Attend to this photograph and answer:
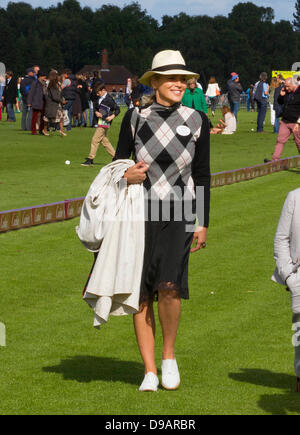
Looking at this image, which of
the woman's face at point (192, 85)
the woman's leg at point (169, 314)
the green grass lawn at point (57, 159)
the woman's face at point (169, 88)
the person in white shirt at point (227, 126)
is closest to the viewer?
the woman's leg at point (169, 314)

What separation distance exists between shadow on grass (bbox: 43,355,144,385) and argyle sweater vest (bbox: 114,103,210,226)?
4.32ft

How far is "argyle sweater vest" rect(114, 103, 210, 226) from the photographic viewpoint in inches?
239

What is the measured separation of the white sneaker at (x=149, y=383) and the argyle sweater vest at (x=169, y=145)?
110cm

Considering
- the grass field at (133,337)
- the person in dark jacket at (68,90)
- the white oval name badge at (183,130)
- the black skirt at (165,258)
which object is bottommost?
the person in dark jacket at (68,90)

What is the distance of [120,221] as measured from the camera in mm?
6004

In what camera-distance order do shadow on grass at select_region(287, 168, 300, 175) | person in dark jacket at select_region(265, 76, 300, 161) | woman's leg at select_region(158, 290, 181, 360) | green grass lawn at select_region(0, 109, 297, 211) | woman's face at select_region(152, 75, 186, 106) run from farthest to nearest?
shadow on grass at select_region(287, 168, 300, 175)
person in dark jacket at select_region(265, 76, 300, 161)
green grass lawn at select_region(0, 109, 297, 211)
woman's face at select_region(152, 75, 186, 106)
woman's leg at select_region(158, 290, 181, 360)

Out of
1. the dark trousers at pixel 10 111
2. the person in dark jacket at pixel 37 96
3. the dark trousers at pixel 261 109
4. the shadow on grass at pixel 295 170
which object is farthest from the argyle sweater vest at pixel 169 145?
the dark trousers at pixel 10 111

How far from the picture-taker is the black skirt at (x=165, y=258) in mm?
5965

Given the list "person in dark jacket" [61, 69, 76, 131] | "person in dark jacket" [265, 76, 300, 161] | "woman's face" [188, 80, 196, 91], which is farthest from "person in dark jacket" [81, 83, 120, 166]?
"person in dark jacket" [61, 69, 76, 131]

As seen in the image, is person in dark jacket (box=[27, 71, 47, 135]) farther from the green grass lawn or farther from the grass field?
the grass field

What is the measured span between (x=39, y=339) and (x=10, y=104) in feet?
98.7
